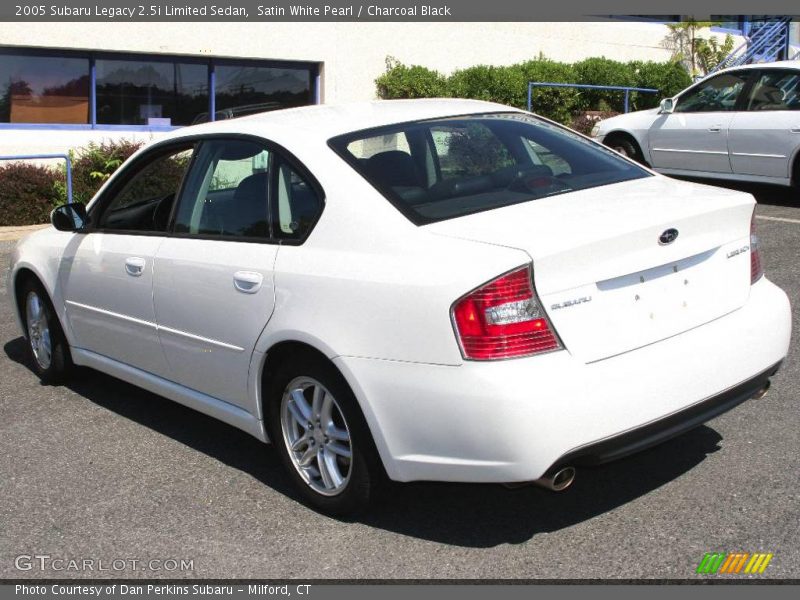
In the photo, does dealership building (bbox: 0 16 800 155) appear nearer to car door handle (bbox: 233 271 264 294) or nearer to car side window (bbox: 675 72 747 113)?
car side window (bbox: 675 72 747 113)

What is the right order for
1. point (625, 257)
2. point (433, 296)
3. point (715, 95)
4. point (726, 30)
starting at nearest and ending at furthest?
1. point (433, 296)
2. point (625, 257)
3. point (715, 95)
4. point (726, 30)

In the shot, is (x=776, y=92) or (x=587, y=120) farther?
(x=587, y=120)

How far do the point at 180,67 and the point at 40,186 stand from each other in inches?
157

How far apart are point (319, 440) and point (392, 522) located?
45 centimetres

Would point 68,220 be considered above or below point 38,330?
above

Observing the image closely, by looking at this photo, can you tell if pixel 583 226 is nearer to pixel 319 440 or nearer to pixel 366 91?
pixel 319 440

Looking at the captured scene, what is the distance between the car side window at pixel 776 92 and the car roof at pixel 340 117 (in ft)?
25.0

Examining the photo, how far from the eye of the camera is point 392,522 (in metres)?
4.40

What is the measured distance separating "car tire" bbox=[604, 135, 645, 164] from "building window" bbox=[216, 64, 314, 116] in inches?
212

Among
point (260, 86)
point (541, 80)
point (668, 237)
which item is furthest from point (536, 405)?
point (541, 80)

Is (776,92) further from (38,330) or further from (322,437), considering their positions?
(322,437)

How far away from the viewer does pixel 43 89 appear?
1544 cm

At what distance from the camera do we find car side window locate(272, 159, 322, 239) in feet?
14.7
